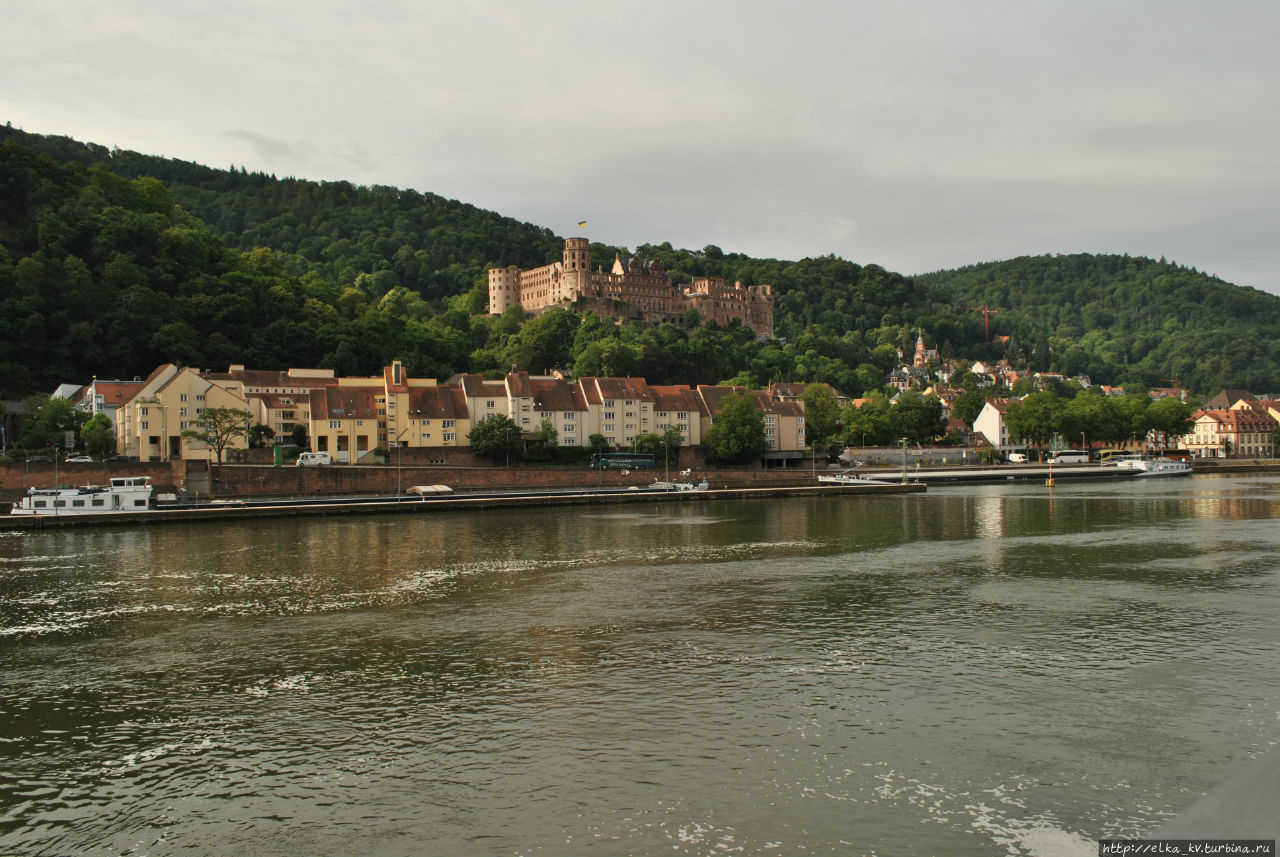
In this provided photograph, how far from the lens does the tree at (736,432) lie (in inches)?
2547

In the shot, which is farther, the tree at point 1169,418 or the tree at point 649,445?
the tree at point 1169,418

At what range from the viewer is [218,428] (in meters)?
50.8

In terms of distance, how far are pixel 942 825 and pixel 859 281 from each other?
17782cm

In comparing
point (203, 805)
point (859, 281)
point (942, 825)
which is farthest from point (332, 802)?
point (859, 281)

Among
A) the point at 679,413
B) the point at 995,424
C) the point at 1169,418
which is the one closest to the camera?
the point at 679,413

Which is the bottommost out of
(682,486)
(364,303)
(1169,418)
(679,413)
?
(682,486)

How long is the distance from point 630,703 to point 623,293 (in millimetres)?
Answer: 113743

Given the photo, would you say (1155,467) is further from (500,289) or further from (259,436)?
(500,289)

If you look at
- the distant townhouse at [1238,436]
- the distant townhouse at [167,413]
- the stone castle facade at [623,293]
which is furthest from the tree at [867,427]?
the distant townhouse at [167,413]

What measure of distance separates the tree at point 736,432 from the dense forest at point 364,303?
17.8 meters

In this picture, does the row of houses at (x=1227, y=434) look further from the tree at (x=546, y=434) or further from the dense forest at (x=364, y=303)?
the tree at (x=546, y=434)

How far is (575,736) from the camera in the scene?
12.3m

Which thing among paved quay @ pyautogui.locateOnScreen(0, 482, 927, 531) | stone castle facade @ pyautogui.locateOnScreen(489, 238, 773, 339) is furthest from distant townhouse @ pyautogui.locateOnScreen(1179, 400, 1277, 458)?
paved quay @ pyautogui.locateOnScreen(0, 482, 927, 531)

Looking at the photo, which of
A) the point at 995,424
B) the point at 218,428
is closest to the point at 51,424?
the point at 218,428
